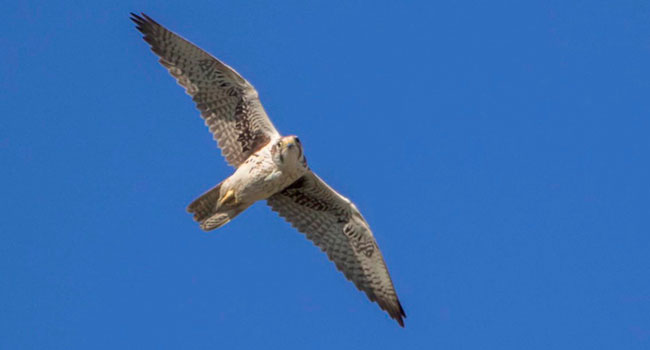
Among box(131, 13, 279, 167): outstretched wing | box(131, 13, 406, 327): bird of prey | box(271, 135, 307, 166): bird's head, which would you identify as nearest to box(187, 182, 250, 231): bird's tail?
box(131, 13, 406, 327): bird of prey

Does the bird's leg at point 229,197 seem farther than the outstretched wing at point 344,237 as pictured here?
No

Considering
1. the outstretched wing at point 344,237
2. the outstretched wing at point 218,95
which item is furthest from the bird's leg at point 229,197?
the outstretched wing at point 344,237

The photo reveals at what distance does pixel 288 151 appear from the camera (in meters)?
11.9

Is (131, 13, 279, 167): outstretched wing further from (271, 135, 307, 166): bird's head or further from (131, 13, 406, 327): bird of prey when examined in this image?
(271, 135, 307, 166): bird's head

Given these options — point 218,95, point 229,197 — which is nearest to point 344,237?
point 229,197

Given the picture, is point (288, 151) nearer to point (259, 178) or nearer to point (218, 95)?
point (259, 178)

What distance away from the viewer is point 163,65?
1269cm

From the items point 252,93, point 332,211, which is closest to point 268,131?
point 252,93

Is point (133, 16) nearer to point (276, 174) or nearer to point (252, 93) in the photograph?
point (252, 93)

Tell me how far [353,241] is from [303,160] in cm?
161

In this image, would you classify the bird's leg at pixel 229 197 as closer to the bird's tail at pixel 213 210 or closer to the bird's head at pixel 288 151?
the bird's tail at pixel 213 210

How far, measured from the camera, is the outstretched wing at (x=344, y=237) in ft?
42.8

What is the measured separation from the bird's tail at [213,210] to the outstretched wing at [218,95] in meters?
0.55

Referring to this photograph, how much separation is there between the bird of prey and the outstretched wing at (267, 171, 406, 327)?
0.01m
